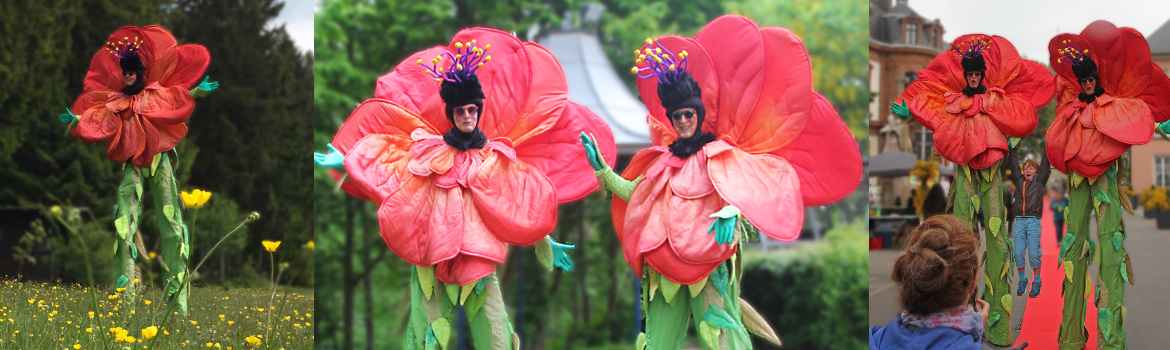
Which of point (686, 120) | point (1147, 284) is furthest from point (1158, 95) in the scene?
point (686, 120)

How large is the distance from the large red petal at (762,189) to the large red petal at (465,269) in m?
1.24

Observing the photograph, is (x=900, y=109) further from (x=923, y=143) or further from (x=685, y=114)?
(x=685, y=114)

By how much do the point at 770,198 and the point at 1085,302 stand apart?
3147 millimetres

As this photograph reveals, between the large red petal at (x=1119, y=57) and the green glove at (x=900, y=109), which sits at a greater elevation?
the large red petal at (x=1119, y=57)

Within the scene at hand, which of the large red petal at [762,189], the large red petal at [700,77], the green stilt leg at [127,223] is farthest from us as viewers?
the green stilt leg at [127,223]

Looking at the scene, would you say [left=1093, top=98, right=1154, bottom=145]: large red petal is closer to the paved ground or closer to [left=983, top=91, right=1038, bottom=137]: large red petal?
[left=983, top=91, right=1038, bottom=137]: large red petal

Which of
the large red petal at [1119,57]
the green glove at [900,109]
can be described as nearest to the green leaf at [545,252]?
the green glove at [900,109]

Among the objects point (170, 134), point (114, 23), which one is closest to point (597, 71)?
point (170, 134)

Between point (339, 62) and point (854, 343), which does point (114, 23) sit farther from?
point (854, 343)

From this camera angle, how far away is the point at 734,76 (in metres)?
4.29

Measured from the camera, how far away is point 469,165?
4602 millimetres

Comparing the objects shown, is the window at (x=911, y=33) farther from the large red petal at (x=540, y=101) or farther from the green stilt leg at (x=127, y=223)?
the green stilt leg at (x=127, y=223)

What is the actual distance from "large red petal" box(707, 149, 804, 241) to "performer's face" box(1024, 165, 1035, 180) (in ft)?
8.68

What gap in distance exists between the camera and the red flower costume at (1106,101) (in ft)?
18.1
